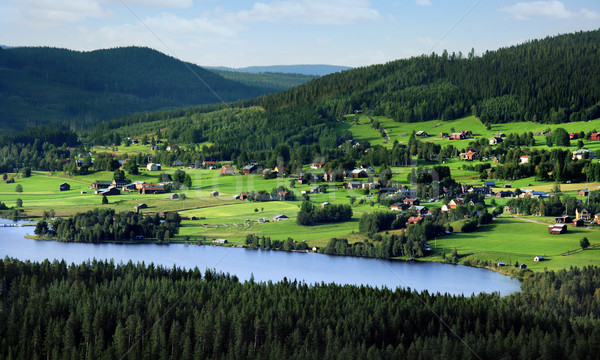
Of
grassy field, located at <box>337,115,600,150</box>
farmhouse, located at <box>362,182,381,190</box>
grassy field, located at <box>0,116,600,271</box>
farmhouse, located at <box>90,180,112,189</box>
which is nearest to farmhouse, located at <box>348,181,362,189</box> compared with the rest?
farmhouse, located at <box>362,182,381,190</box>

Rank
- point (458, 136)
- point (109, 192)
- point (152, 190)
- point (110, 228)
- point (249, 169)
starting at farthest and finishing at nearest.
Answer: point (458, 136) < point (249, 169) < point (152, 190) < point (109, 192) < point (110, 228)

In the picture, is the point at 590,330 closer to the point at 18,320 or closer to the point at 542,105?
the point at 18,320

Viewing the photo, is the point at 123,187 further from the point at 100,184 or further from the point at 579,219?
the point at 579,219

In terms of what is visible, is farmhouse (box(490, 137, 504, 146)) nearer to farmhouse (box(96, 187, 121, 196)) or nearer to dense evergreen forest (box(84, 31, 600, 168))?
dense evergreen forest (box(84, 31, 600, 168))

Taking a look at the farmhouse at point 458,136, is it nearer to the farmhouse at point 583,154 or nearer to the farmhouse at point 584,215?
the farmhouse at point 583,154

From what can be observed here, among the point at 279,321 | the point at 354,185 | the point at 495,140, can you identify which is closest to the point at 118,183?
the point at 354,185

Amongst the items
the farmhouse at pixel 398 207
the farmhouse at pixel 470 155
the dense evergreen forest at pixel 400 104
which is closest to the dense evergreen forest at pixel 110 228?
the farmhouse at pixel 398 207
